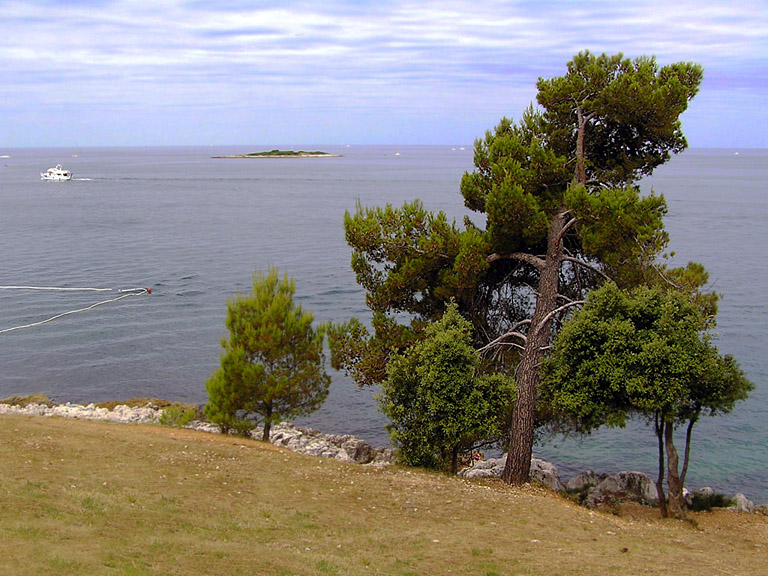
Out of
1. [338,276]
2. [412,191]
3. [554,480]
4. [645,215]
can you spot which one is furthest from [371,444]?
[412,191]

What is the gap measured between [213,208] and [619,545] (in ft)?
345

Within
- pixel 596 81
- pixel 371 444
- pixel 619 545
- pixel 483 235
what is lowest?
pixel 371 444

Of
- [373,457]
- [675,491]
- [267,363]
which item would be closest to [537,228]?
[675,491]

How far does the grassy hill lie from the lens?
12.7 meters

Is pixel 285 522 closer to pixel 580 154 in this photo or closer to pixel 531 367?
pixel 531 367

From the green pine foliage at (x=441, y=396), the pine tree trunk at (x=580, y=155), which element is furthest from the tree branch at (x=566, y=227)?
the green pine foliage at (x=441, y=396)

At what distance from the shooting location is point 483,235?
2461cm

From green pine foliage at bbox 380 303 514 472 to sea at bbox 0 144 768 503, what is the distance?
30.0 feet

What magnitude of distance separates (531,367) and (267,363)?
9.38 m

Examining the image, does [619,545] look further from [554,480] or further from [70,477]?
[70,477]

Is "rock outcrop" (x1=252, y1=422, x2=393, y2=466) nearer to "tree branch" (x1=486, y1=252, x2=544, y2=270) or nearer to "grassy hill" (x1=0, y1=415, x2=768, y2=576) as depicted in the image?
A: "grassy hill" (x1=0, y1=415, x2=768, y2=576)

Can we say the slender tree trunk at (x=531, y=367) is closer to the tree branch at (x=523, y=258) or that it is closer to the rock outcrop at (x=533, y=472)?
the tree branch at (x=523, y=258)

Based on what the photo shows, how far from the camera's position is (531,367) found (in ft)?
75.5

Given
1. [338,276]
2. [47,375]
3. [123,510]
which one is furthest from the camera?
[338,276]
